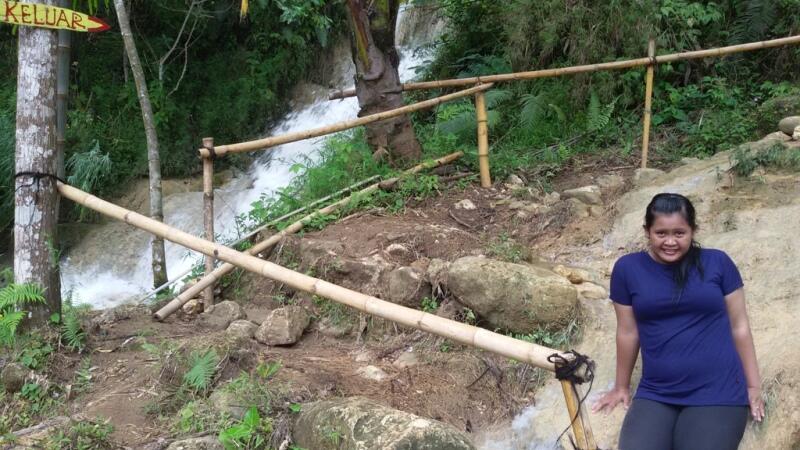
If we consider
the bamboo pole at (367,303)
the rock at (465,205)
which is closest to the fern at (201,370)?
the bamboo pole at (367,303)

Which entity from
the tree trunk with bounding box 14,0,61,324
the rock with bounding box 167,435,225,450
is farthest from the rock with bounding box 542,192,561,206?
the tree trunk with bounding box 14,0,61,324

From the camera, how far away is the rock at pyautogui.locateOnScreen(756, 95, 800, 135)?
6.17 meters

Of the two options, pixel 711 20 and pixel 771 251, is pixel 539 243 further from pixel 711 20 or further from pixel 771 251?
pixel 711 20

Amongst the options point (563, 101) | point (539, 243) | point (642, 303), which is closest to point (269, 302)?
point (539, 243)

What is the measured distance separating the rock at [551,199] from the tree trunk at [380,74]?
122 centimetres

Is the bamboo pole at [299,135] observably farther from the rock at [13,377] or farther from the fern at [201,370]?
the rock at [13,377]

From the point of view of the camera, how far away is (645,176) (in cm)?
577

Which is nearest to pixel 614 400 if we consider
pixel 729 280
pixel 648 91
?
pixel 729 280

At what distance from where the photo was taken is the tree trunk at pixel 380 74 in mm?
6055

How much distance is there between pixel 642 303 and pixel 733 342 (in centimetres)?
33

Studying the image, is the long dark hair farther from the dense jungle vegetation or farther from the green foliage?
the dense jungle vegetation

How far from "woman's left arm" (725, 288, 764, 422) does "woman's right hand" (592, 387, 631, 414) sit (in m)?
0.42

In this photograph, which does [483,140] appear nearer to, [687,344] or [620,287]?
[620,287]

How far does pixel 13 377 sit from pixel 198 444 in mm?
1256
